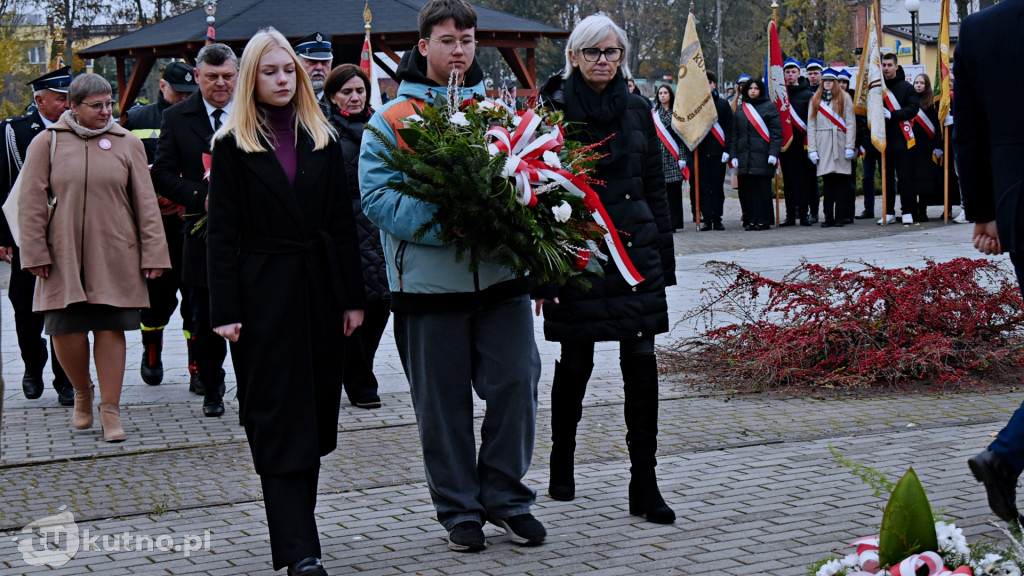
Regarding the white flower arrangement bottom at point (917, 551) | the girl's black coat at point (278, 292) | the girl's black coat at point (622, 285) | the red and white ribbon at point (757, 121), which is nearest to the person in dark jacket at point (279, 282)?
the girl's black coat at point (278, 292)

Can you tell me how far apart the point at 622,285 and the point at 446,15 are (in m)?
1.26

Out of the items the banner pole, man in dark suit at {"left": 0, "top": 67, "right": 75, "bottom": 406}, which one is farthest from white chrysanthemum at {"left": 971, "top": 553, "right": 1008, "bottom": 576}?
the banner pole

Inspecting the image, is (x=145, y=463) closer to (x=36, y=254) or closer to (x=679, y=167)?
(x=36, y=254)

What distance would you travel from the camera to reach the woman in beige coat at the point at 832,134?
1845cm

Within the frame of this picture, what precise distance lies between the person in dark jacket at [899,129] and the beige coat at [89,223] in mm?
13370

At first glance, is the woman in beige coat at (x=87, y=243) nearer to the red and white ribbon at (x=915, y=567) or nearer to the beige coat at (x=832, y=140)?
the red and white ribbon at (x=915, y=567)

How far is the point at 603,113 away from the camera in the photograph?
5.08 metres

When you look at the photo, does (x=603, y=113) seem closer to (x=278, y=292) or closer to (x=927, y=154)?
(x=278, y=292)

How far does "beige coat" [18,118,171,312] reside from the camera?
7.05 meters

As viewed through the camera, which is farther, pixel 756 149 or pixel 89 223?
pixel 756 149

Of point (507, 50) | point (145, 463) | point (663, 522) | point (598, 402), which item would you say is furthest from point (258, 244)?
point (507, 50)

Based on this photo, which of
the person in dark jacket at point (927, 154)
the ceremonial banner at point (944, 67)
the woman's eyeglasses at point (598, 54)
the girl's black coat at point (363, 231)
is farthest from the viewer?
the person in dark jacket at point (927, 154)

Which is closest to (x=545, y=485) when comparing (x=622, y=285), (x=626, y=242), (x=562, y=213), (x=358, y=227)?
(x=622, y=285)

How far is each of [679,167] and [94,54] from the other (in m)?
12.5
